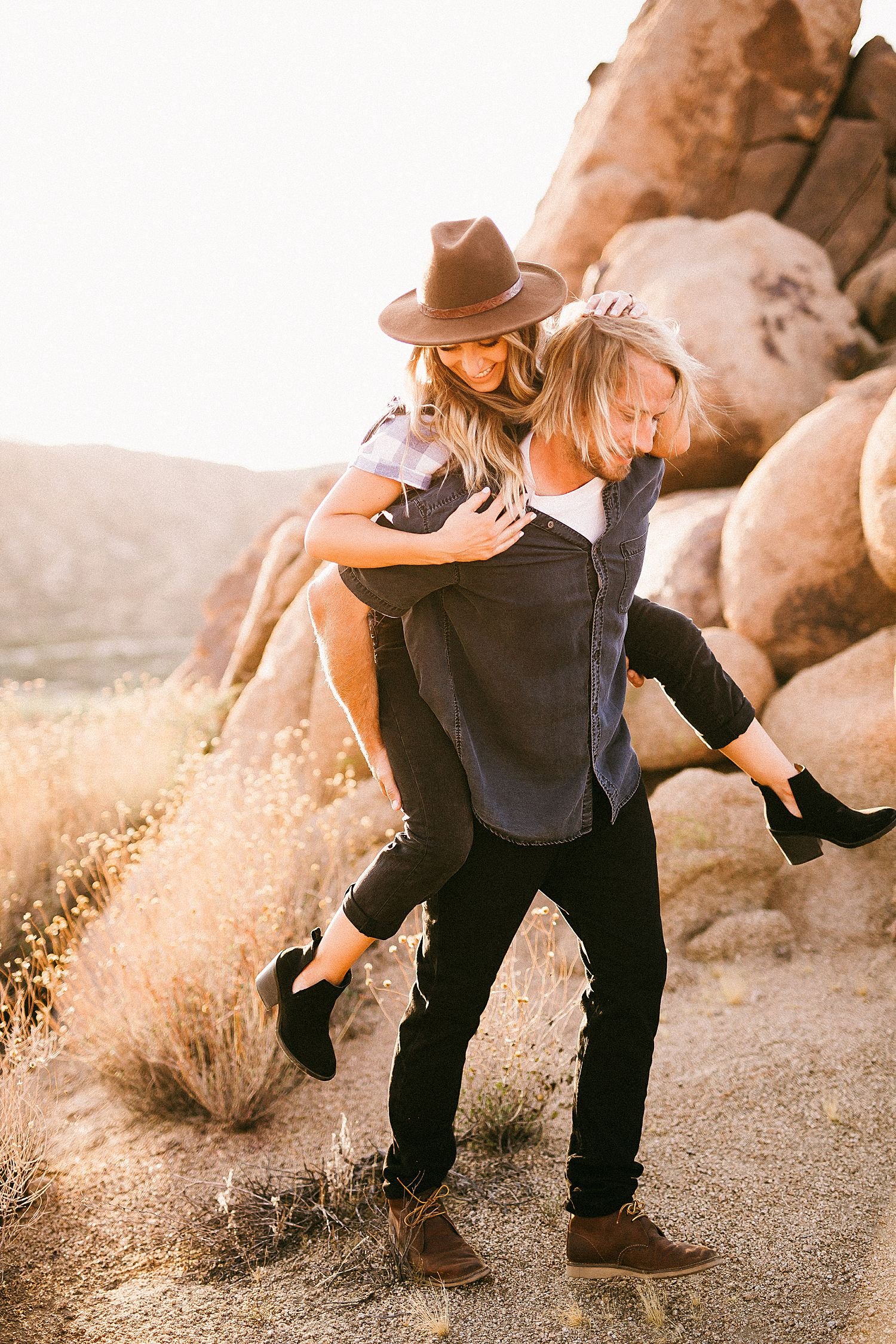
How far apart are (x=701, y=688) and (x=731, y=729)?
149 mm

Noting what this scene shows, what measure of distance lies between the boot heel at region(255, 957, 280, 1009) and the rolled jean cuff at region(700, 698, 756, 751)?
4.12ft

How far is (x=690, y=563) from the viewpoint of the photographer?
216 inches

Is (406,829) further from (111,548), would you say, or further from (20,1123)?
(111,548)

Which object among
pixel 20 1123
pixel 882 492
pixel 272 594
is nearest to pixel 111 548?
pixel 272 594

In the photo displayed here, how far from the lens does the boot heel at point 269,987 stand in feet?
7.80

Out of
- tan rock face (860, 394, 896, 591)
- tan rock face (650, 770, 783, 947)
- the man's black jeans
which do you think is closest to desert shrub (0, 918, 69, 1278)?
the man's black jeans

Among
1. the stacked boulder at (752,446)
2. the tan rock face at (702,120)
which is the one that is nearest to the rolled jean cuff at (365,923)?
the stacked boulder at (752,446)

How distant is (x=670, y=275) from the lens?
6.52m

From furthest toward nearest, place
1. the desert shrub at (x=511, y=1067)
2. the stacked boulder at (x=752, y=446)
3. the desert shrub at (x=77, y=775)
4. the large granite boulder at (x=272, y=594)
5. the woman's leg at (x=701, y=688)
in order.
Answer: the large granite boulder at (x=272, y=594)
the desert shrub at (x=77, y=775)
the stacked boulder at (x=752, y=446)
the desert shrub at (x=511, y=1067)
the woman's leg at (x=701, y=688)

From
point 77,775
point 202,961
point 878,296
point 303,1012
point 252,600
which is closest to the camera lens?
point 303,1012

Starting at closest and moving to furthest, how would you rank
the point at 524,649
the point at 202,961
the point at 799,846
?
the point at 524,649 < the point at 799,846 < the point at 202,961

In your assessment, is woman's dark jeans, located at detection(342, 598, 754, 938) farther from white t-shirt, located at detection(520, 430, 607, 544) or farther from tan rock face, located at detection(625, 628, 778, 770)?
tan rock face, located at detection(625, 628, 778, 770)

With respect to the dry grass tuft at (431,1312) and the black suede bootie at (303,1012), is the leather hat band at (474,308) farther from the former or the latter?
the dry grass tuft at (431,1312)

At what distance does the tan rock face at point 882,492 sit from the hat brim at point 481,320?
8.50 feet
